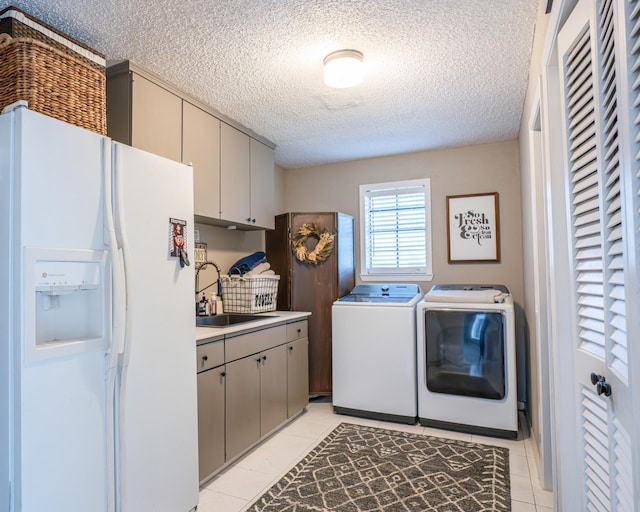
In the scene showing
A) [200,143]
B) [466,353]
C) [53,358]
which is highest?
[200,143]

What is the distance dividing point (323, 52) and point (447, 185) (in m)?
2.11

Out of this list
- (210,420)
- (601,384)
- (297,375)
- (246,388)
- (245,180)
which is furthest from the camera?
(297,375)

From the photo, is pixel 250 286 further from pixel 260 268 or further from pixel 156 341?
pixel 156 341

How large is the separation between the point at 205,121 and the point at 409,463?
261cm

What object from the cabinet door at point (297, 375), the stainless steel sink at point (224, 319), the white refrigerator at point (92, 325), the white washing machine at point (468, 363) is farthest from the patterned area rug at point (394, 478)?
the stainless steel sink at point (224, 319)

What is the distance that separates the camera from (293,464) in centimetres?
255

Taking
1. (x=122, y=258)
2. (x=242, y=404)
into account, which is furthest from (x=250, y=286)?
(x=122, y=258)

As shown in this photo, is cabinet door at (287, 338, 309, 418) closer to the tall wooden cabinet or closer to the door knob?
the tall wooden cabinet

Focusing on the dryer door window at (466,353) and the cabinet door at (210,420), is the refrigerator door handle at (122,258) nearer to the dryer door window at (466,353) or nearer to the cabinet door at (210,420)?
the cabinet door at (210,420)

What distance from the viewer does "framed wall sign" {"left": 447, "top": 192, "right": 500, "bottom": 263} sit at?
3.68m

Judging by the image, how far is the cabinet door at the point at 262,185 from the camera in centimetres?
335

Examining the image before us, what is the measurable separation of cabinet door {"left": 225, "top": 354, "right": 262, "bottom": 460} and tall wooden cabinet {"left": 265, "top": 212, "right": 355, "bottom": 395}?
99 cm

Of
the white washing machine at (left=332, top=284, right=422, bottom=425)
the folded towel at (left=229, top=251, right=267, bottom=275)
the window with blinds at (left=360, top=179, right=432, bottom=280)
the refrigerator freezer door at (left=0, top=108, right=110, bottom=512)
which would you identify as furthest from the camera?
the window with blinds at (left=360, top=179, right=432, bottom=280)

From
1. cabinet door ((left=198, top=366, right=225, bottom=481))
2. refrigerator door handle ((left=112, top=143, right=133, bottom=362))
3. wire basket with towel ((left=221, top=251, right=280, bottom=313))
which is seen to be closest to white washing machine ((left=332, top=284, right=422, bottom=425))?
wire basket with towel ((left=221, top=251, right=280, bottom=313))
